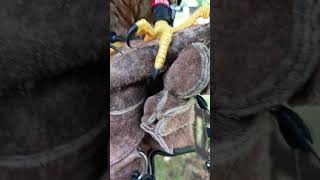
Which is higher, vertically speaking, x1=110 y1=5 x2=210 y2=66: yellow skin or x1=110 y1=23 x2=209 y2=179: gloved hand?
x1=110 y1=5 x2=210 y2=66: yellow skin

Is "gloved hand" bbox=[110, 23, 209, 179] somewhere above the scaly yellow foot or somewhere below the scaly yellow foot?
below

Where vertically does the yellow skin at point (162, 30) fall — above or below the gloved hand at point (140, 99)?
above

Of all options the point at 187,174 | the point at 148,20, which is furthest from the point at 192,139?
the point at 148,20

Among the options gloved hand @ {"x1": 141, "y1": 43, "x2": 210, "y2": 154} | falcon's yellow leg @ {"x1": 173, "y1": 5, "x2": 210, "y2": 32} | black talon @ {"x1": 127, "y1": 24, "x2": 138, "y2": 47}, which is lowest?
gloved hand @ {"x1": 141, "y1": 43, "x2": 210, "y2": 154}

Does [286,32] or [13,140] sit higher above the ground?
[286,32]

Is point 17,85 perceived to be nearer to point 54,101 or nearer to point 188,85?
point 54,101

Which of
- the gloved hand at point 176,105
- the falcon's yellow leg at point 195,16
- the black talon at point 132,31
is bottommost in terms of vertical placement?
the gloved hand at point 176,105
